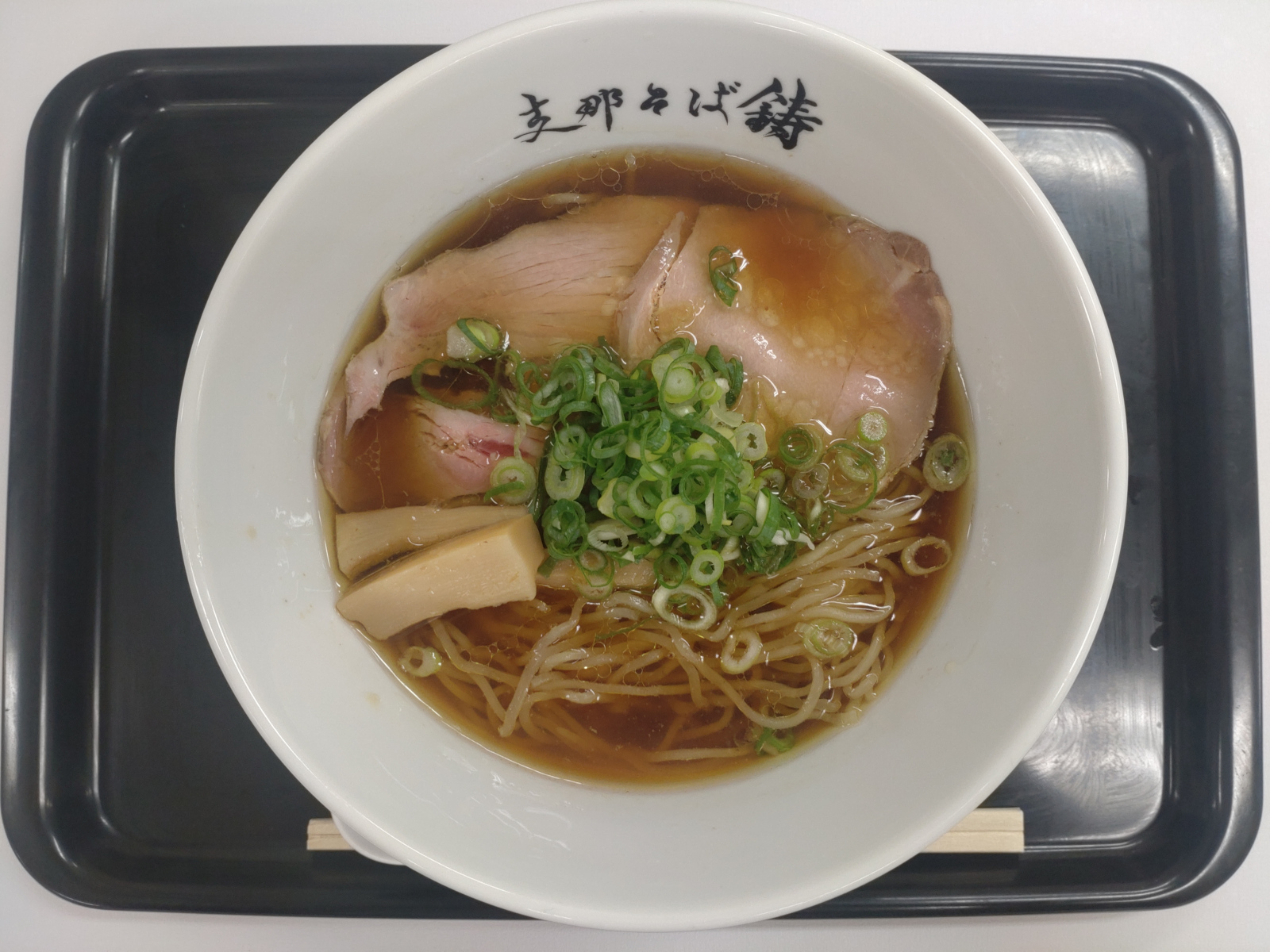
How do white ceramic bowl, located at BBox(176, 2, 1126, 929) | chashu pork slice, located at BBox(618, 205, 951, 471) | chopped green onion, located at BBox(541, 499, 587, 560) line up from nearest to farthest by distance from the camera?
white ceramic bowl, located at BBox(176, 2, 1126, 929)
chopped green onion, located at BBox(541, 499, 587, 560)
chashu pork slice, located at BBox(618, 205, 951, 471)

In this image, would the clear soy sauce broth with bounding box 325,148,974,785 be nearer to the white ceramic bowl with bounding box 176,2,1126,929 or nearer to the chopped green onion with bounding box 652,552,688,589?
the white ceramic bowl with bounding box 176,2,1126,929

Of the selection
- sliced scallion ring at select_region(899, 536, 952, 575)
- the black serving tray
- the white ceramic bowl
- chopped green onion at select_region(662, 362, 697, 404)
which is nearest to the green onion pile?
chopped green onion at select_region(662, 362, 697, 404)

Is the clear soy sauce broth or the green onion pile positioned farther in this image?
the clear soy sauce broth

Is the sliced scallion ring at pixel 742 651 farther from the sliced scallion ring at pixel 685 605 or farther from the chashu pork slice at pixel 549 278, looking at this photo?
the chashu pork slice at pixel 549 278

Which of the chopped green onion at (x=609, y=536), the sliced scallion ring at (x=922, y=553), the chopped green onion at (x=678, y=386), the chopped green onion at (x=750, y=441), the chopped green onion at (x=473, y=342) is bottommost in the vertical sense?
the sliced scallion ring at (x=922, y=553)

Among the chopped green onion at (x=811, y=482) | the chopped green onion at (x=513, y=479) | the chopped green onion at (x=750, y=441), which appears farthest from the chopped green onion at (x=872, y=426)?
the chopped green onion at (x=513, y=479)

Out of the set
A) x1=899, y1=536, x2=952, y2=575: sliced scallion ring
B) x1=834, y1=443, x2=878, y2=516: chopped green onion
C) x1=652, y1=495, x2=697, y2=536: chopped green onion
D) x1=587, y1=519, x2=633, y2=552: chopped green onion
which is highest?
x1=834, y1=443, x2=878, y2=516: chopped green onion

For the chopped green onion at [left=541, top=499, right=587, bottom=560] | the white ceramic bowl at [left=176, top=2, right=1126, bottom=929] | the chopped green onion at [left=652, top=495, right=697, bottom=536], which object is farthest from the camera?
the chopped green onion at [left=541, top=499, right=587, bottom=560]
